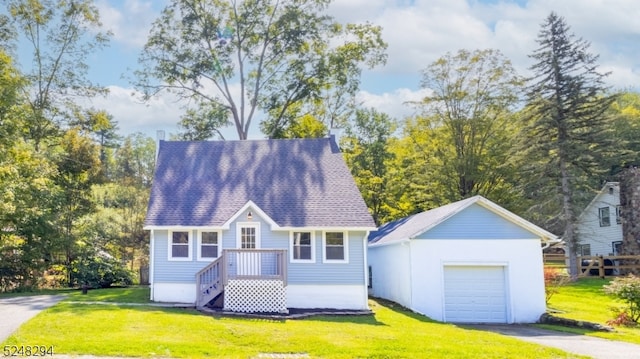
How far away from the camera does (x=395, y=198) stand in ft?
108

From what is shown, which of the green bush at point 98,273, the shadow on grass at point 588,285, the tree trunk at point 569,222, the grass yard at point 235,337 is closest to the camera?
the grass yard at point 235,337

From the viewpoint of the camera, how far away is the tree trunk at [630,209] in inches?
1107

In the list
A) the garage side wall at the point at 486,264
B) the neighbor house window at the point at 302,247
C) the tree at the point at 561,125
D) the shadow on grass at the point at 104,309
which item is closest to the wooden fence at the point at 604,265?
the tree at the point at 561,125

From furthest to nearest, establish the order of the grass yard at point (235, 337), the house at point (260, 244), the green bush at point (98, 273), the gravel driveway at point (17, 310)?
the green bush at point (98, 273) → the house at point (260, 244) → the gravel driveway at point (17, 310) → the grass yard at point (235, 337)

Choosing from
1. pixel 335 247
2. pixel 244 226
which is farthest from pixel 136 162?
pixel 335 247

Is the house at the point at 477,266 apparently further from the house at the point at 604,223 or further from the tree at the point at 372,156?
the house at the point at 604,223

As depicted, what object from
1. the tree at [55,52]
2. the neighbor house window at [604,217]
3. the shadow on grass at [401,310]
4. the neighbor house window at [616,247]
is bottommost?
the shadow on grass at [401,310]

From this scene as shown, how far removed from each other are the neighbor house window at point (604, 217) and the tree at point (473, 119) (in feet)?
32.2

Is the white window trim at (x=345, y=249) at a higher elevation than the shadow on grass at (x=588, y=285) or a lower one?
higher

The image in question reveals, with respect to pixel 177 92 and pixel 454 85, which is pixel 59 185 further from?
A: pixel 454 85

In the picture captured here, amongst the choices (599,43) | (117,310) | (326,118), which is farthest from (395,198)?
(117,310)

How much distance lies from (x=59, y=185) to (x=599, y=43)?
3196 cm

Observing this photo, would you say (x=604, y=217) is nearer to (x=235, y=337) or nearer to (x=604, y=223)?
(x=604, y=223)

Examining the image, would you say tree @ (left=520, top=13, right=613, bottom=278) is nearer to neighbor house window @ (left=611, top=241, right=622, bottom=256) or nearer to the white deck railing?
neighbor house window @ (left=611, top=241, right=622, bottom=256)
